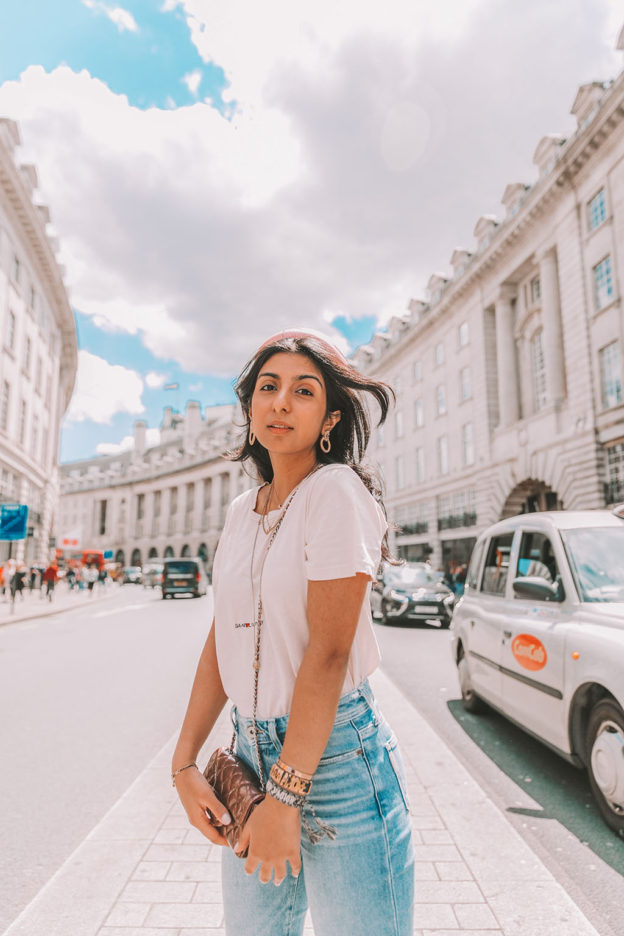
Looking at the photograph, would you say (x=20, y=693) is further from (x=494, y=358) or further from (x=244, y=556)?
(x=494, y=358)

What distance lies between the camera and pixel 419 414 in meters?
42.3

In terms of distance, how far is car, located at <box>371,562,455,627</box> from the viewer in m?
15.9

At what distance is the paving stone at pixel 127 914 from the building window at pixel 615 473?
23.7 meters

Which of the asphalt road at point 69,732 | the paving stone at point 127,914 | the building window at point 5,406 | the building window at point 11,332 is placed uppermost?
the building window at point 11,332

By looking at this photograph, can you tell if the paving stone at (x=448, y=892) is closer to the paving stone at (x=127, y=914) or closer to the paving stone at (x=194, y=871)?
the paving stone at (x=194, y=871)

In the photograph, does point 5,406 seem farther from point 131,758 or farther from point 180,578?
point 131,758

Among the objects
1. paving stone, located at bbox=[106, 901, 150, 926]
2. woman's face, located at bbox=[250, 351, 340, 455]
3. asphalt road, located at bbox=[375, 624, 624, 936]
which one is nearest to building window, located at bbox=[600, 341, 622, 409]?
asphalt road, located at bbox=[375, 624, 624, 936]

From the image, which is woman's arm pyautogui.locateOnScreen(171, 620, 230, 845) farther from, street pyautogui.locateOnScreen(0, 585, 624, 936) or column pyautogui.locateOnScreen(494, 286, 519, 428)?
column pyautogui.locateOnScreen(494, 286, 519, 428)

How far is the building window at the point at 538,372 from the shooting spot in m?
31.2

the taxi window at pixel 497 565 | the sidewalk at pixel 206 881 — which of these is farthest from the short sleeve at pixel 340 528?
the taxi window at pixel 497 565

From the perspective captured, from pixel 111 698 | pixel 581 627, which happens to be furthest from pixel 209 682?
pixel 111 698

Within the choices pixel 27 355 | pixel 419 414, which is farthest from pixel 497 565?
Answer: pixel 419 414

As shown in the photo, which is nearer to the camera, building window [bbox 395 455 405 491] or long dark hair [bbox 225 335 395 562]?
long dark hair [bbox 225 335 395 562]

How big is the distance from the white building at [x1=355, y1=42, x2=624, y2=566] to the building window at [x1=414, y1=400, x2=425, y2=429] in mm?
121
